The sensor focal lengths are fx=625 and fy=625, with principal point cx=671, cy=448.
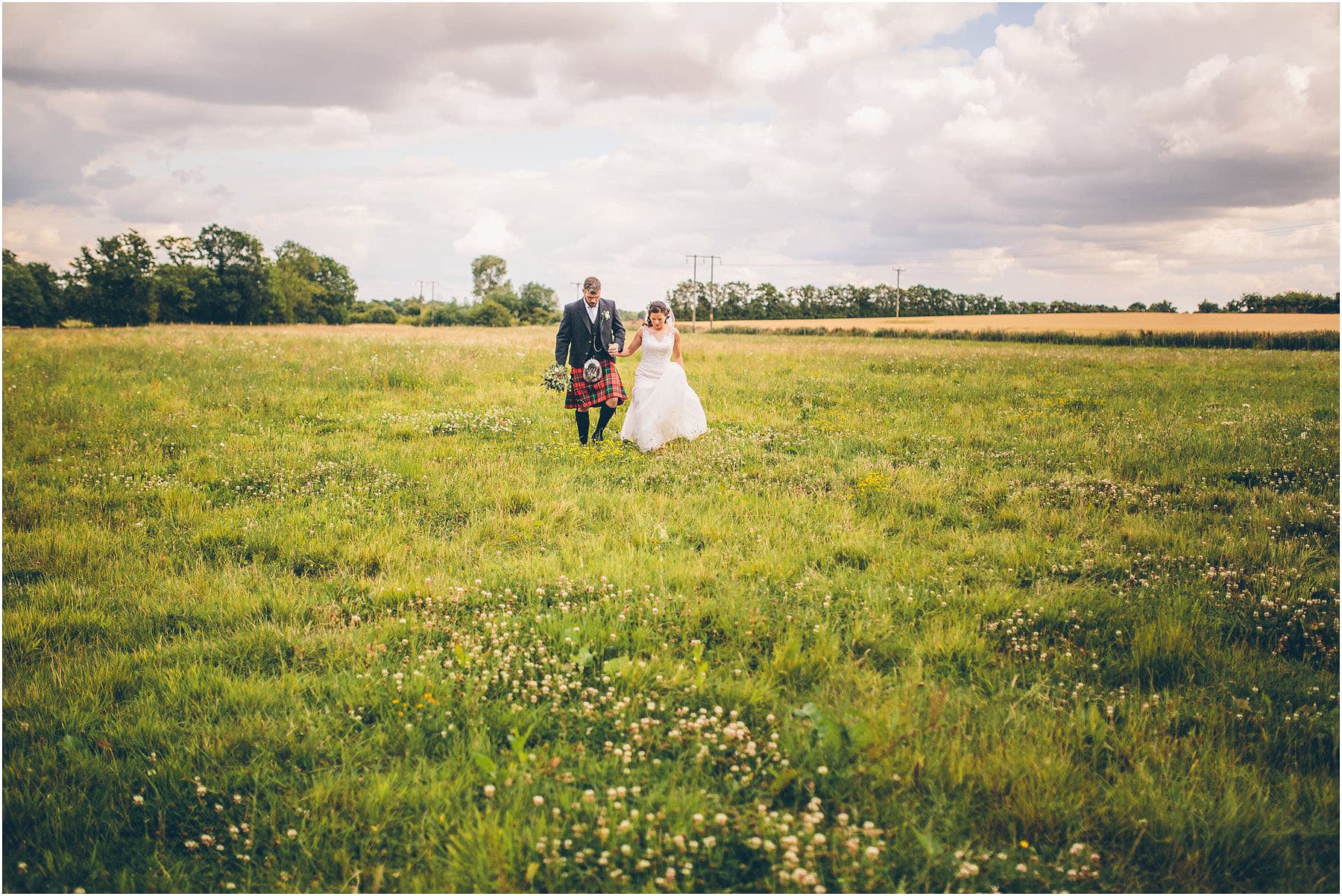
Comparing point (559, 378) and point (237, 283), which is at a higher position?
point (237, 283)

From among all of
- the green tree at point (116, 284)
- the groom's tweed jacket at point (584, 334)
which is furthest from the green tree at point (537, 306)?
the groom's tweed jacket at point (584, 334)

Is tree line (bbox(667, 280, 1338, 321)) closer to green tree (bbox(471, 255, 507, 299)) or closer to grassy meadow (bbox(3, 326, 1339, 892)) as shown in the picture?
green tree (bbox(471, 255, 507, 299))

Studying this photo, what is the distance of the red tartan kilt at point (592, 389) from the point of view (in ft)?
35.3

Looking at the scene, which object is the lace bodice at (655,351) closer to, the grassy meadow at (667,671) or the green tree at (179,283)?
the grassy meadow at (667,671)

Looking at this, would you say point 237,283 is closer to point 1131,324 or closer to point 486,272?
point 486,272

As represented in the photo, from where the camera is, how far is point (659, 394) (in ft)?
35.4

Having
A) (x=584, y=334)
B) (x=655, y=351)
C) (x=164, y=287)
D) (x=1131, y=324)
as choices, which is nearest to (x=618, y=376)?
(x=655, y=351)

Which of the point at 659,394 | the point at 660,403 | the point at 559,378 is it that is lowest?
the point at 660,403

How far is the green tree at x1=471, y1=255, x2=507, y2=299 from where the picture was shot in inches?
5332

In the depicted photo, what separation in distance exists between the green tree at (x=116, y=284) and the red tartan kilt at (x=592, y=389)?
291ft

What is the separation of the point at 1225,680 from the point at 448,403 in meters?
13.6

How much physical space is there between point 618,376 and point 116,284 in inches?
3616

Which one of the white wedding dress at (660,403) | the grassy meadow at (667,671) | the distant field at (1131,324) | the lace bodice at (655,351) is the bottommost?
the grassy meadow at (667,671)

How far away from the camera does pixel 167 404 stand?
42.3 ft
